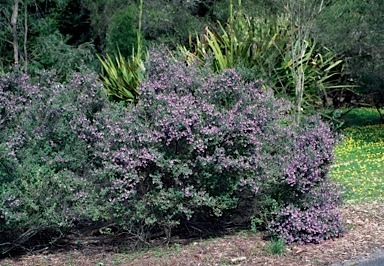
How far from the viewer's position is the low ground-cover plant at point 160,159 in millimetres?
6297

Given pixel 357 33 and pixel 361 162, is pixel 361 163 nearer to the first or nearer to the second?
pixel 361 162

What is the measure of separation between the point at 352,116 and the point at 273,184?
45.4 ft

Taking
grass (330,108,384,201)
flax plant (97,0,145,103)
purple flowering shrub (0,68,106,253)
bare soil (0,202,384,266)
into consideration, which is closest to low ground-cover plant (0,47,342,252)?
purple flowering shrub (0,68,106,253)

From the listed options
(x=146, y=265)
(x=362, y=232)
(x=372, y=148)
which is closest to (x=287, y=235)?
(x=362, y=232)

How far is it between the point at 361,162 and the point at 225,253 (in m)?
5.96

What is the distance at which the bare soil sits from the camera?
20.2ft

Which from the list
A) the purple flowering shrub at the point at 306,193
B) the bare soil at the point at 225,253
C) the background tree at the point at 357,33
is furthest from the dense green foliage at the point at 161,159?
the background tree at the point at 357,33

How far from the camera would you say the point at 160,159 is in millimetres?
6250

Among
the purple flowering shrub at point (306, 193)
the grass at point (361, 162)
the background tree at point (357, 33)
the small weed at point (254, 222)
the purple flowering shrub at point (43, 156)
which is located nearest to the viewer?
the purple flowering shrub at point (43, 156)

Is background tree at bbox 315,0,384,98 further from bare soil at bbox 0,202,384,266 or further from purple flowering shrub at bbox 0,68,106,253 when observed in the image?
purple flowering shrub at bbox 0,68,106,253

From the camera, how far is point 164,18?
20672mm

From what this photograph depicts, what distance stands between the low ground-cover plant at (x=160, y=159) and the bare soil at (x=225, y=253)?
221 mm

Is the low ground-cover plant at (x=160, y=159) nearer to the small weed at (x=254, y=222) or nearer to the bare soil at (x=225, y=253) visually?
the small weed at (x=254, y=222)

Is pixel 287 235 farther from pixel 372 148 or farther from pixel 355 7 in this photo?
pixel 355 7
